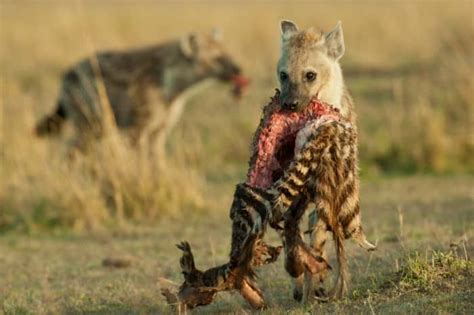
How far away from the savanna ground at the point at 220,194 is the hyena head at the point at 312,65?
121cm

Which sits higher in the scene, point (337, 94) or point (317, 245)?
point (337, 94)

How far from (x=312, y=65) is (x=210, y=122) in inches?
371

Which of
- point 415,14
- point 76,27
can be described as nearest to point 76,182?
point 415,14

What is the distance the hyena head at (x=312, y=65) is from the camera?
7.12 meters

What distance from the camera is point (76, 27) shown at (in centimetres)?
2577

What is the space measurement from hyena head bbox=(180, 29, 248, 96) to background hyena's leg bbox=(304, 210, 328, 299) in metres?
6.66

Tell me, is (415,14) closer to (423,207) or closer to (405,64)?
(405,64)

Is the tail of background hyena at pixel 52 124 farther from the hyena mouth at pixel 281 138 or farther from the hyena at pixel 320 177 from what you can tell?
the hyena mouth at pixel 281 138

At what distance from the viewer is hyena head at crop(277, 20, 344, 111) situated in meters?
7.12

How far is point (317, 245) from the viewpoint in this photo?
6.54 meters

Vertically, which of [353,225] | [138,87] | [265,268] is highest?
[138,87]

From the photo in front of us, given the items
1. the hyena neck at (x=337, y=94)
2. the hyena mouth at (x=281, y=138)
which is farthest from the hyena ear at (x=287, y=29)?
the hyena mouth at (x=281, y=138)


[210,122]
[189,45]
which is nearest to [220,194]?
[189,45]

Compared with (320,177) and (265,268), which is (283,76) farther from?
(265,268)
